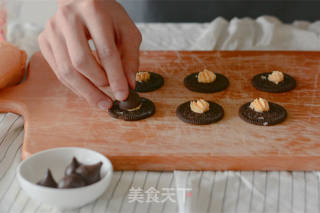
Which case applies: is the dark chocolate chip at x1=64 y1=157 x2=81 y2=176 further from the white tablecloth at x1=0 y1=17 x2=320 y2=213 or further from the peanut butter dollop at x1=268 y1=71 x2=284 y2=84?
the peanut butter dollop at x1=268 y1=71 x2=284 y2=84

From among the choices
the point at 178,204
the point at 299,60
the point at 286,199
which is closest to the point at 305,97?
the point at 299,60

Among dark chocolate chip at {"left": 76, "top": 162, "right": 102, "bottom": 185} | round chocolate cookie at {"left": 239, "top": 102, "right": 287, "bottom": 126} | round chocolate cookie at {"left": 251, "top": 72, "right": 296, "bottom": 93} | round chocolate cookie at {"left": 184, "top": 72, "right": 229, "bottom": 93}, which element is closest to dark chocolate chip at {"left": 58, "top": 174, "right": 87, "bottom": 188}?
dark chocolate chip at {"left": 76, "top": 162, "right": 102, "bottom": 185}

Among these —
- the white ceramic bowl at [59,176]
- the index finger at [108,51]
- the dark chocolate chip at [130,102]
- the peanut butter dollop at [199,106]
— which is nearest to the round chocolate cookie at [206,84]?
the peanut butter dollop at [199,106]

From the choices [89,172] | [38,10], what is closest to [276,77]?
[89,172]

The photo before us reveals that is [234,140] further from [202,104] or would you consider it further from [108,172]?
[108,172]

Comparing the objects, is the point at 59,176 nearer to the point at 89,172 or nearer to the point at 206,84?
the point at 89,172

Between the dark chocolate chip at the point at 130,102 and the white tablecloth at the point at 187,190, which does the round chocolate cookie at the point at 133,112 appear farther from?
the white tablecloth at the point at 187,190
